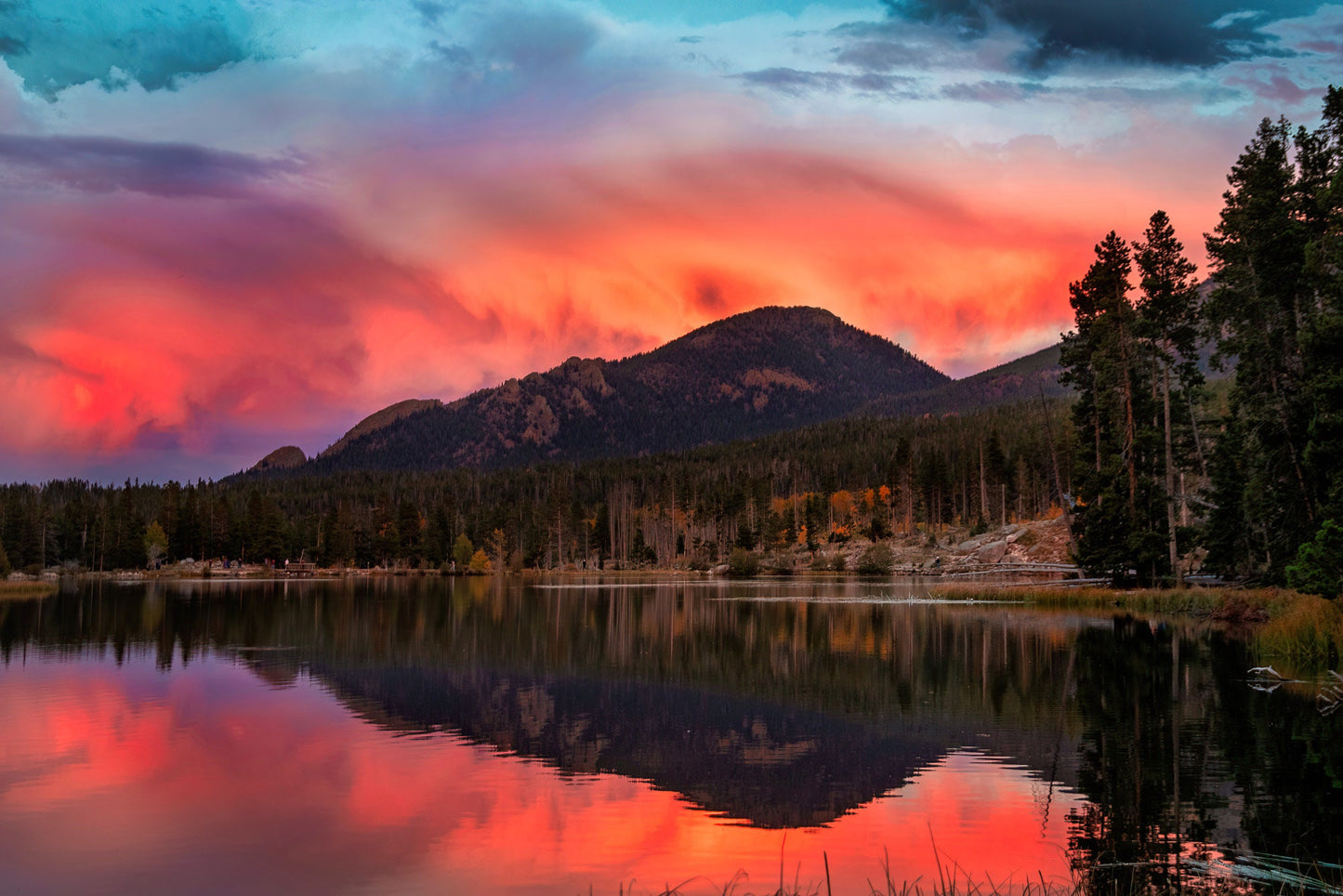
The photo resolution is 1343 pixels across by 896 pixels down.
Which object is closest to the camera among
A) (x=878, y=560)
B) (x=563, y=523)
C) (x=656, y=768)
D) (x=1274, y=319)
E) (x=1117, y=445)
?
(x=656, y=768)

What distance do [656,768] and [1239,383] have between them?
34680 mm

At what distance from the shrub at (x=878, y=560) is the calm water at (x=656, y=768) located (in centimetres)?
8680

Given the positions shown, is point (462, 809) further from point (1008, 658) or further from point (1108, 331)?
point (1108, 331)

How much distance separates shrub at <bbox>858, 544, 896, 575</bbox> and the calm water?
8680 centimetres

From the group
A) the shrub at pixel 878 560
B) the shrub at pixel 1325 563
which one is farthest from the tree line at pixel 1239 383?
the shrub at pixel 878 560

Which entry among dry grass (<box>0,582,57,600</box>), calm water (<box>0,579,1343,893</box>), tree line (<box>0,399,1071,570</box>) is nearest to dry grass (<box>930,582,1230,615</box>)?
calm water (<box>0,579,1343,893</box>)

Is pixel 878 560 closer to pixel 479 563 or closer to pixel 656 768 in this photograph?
pixel 479 563

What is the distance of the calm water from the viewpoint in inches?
489

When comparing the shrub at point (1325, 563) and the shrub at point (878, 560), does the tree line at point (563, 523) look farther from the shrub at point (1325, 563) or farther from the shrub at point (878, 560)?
the shrub at point (1325, 563)

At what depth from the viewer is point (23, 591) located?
85.4 metres

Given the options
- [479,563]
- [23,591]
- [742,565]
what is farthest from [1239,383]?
[479,563]

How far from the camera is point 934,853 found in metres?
12.5

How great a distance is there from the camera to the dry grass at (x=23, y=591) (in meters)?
80.4

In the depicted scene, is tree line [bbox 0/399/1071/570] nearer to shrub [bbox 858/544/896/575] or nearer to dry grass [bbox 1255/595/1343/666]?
shrub [bbox 858/544/896/575]
